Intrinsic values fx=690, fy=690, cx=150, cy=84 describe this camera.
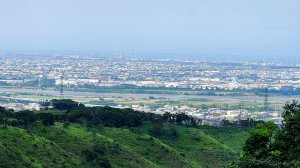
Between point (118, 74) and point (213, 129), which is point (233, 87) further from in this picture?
point (213, 129)

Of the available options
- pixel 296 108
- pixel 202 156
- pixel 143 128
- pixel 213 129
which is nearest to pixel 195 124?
pixel 213 129

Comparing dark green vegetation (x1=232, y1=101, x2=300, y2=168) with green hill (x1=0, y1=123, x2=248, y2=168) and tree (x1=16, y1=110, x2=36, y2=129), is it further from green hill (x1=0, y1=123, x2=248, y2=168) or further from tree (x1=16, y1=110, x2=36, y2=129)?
tree (x1=16, y1=110, x2=36, y2=129)

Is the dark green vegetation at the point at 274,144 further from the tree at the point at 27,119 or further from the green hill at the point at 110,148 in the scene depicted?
the tree at the point at 27,119

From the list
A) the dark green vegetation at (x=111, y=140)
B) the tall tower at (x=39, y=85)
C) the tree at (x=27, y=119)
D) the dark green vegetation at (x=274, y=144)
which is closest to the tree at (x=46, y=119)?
the dark green vegetation at (x=111, y=140)

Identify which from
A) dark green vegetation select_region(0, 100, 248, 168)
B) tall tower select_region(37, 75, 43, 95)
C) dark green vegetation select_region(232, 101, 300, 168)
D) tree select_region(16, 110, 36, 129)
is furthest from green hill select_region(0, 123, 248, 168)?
tall tower select_region(37, 75, 43, 95)

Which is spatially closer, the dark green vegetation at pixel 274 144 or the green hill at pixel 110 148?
the dark green vegetation at pixel 274 144

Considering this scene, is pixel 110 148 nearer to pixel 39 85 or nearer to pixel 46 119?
pixel 46 119
